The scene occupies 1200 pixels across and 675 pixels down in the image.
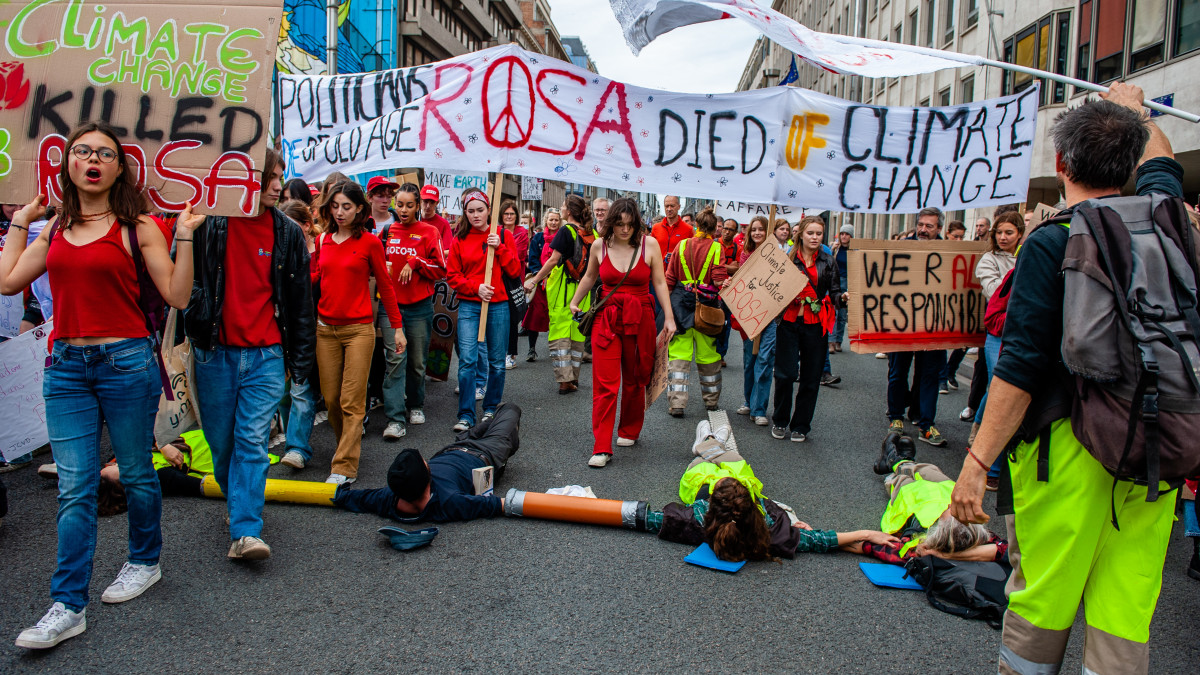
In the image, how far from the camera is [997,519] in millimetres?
4844

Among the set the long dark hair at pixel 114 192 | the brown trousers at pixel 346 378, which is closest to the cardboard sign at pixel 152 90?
the long dark hair at pixel 114 192

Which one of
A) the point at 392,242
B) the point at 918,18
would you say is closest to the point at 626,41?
the point at 392,242

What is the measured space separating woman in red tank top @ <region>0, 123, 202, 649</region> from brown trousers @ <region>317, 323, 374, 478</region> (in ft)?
6.32

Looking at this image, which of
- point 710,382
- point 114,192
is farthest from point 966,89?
point 114,192

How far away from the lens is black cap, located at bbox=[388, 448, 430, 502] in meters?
4.23

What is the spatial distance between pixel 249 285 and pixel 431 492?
60.2 inches

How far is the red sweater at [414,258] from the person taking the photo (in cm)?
658

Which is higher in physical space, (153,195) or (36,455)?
(153,195)

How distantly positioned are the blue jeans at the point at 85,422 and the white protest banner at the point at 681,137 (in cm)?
303

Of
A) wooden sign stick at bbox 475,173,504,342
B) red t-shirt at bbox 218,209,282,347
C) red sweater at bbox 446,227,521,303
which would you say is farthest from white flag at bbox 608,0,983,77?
red t-shirt at bbox 218,209,282,347

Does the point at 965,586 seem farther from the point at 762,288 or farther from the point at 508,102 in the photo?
the point at 508,102

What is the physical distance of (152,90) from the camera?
11.8 ft

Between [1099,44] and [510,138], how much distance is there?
18.7 meters

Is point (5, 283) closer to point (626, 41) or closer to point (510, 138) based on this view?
point (510, 138)
